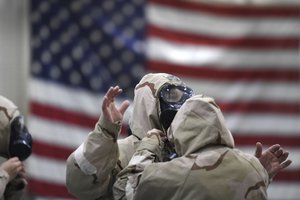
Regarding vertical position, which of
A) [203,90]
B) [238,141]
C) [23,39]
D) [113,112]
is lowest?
[238,141]

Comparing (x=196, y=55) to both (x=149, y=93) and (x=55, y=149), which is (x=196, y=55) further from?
(x=149, y=93)

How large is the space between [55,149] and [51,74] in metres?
0.51

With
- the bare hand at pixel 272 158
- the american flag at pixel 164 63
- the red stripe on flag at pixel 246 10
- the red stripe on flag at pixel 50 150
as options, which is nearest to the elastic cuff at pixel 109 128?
the bare hand at pixel 272 158

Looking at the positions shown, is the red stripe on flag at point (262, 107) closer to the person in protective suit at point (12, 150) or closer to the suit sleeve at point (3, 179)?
the person in protective suit at point (12, 150)

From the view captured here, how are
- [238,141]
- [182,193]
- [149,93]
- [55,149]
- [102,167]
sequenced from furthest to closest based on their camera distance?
[238,141], [55,149], [149,93], [102,167], [182,193]

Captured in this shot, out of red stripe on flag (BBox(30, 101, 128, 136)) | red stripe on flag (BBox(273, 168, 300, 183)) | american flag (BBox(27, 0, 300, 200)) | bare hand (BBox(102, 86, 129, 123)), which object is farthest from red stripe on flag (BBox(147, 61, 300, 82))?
bare hand (BBox(102, 86, 129, 123))

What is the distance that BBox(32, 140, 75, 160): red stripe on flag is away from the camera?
4797 mm

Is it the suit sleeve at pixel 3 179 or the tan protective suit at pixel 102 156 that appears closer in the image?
the tan protective suit at pixel 102 156

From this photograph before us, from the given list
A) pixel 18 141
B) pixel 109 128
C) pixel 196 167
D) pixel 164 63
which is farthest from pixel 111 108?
pixel 164 63

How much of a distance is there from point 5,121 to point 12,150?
103mm

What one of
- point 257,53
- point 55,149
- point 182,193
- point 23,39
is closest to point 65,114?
point 55,149

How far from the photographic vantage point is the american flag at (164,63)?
4.86 meters

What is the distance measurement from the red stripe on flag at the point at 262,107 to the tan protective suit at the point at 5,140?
2874 millimetres

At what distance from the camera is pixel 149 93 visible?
2.26 m
